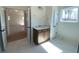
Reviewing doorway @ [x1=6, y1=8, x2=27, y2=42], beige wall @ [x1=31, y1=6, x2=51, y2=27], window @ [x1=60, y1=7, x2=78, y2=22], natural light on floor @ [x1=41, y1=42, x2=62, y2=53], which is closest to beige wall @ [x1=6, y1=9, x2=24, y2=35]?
doorway @ [x1=6, y1=8, x2=27, y2=42]

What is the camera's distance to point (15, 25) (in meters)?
1.15

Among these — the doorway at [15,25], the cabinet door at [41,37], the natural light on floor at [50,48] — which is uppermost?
the doorway at [15,25]

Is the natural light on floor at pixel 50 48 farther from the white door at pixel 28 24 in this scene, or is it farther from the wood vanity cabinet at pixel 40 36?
the white door at pixel 28 24

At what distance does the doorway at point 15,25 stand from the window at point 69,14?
541 mm

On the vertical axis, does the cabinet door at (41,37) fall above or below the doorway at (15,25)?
below

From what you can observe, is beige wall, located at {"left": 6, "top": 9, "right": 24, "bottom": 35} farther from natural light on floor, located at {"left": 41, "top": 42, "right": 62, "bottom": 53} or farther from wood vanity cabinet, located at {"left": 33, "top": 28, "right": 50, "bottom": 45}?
natural light on floor, located at {"left": 41, "top": 42, "right": 62, "bottom": 53}

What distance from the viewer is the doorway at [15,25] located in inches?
44.3

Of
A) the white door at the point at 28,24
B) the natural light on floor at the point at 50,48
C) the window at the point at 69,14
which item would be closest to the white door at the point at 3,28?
the white door at the point at 28,24

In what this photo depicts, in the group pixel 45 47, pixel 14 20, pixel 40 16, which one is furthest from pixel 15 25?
pixel 45 47

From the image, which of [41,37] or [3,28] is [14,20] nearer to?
[3,28]

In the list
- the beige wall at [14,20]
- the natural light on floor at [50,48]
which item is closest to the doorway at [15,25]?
the beige wall at [14,20]

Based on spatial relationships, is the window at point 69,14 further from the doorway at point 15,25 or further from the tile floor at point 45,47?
the doorway at point 15,25

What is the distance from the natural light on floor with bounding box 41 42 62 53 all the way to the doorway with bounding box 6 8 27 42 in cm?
30
